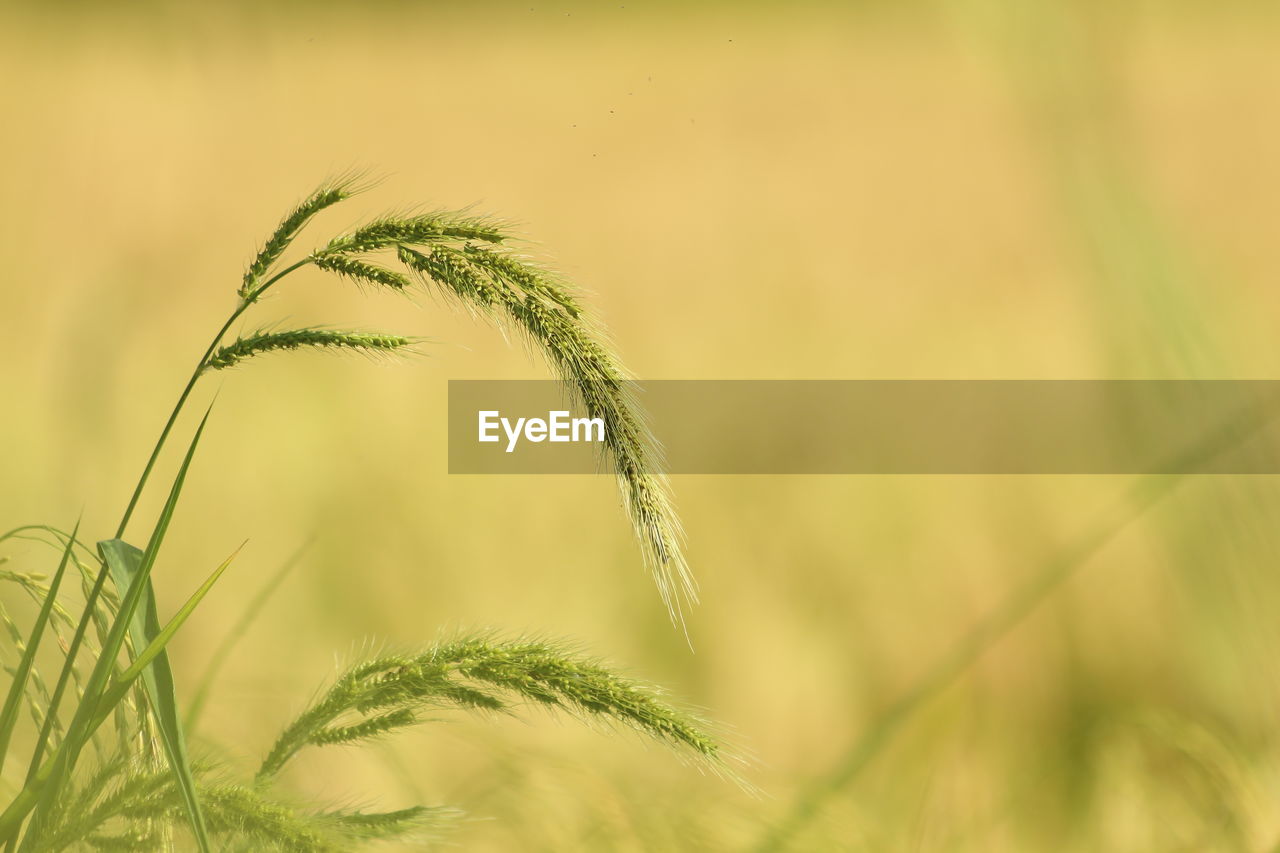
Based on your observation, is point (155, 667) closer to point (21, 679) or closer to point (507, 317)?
point (21, 679)

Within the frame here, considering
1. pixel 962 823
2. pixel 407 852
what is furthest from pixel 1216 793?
pixel 407 852

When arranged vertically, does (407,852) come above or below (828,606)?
below

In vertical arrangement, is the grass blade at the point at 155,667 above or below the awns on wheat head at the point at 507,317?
below

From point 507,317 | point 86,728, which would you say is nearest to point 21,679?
point 86,728

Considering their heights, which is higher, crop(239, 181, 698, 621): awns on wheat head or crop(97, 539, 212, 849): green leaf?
crop(239, 181, 698, 621): awns on wheat head

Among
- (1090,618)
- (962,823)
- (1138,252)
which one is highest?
(1138,252)

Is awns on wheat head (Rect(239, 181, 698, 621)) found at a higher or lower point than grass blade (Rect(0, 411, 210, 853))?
higher

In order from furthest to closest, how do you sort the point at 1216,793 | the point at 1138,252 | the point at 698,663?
1. the point at 698,663
2. the point at 1216,793
3. the point at 1138,252

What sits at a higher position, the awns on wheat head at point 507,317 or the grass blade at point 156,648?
the awns on wheat head at point 507,317

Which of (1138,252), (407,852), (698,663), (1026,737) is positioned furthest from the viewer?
(698,663)

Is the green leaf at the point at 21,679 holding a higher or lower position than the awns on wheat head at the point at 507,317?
lower

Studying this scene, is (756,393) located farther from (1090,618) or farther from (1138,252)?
(1138,252)
